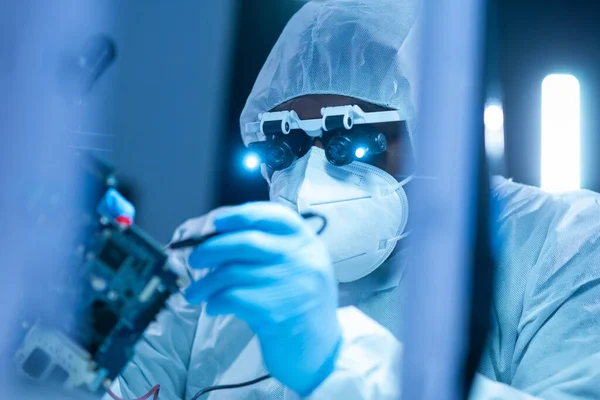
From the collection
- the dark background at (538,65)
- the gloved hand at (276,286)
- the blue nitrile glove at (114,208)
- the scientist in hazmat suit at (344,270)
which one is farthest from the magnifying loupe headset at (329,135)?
the dark background at (538,65)

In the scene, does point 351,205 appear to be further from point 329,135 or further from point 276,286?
point 276,286

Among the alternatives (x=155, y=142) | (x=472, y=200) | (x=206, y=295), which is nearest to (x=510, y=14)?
(x=472, y=200)

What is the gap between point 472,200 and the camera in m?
0.79

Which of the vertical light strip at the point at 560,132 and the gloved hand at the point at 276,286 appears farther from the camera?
the vertical light strip at the point at 560,132

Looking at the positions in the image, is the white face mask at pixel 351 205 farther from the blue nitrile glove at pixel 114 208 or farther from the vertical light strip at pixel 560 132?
the vertical light strip at pixel 560 132

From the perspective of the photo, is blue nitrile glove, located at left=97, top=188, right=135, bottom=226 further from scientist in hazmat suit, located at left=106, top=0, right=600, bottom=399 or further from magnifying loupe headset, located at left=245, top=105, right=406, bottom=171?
magnifying loupe headset, located at left=245, top=105, right=406, bottom=171

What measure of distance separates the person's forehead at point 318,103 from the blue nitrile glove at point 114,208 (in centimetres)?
58

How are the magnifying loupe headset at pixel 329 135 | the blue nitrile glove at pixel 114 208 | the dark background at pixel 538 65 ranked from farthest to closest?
the dark background at pixel 538 65 → the magnifying loupe headset at pixel 329 135 → the blue nitrile glove at pixel 114 208

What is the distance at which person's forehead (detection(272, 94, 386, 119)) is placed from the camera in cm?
119

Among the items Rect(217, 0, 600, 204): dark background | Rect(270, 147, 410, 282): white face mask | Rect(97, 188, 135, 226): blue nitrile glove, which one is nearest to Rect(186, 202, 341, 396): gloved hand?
Rect(97, 188, 135, 226): blue nitrile glove

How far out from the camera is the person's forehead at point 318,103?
1192 mm

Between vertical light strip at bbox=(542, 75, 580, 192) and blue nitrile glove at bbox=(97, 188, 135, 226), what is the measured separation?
4.86 ft

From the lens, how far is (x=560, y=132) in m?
1.73

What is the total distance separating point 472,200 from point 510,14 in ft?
4.11
